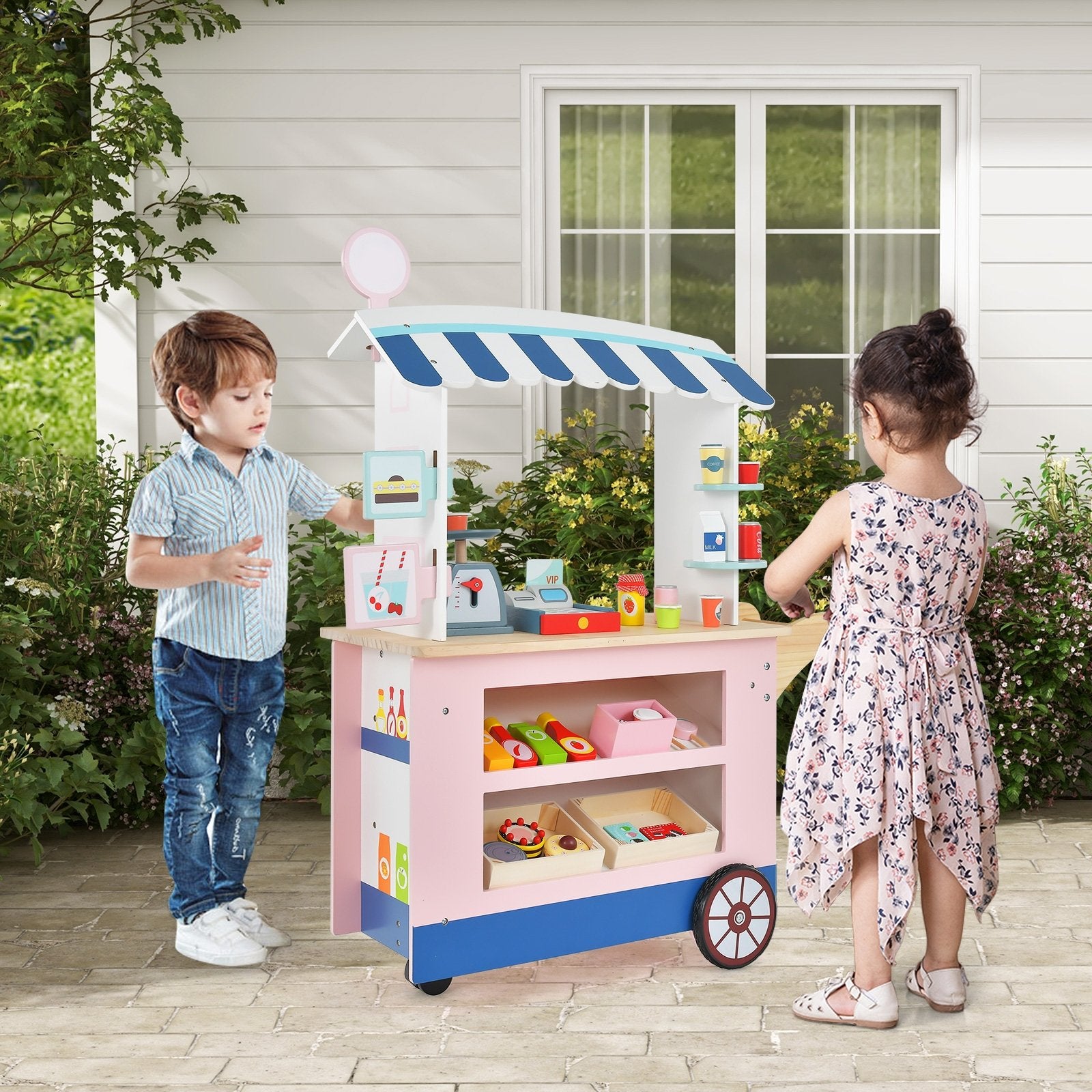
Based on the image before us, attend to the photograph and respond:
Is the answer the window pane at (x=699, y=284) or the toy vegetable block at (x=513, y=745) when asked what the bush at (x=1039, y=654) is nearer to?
the window pane at (x=699, y=284)

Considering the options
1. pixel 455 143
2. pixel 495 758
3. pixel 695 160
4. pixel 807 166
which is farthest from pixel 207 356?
pixel 807 166

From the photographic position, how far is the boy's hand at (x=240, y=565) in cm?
321

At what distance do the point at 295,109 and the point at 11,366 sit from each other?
7080 mm

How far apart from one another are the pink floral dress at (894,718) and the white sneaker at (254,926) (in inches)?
56.6

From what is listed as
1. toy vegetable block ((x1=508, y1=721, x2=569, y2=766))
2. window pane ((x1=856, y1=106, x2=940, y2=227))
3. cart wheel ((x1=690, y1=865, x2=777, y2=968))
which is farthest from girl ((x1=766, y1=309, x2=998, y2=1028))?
window pane ((x1=856, y1=106, x2=940, y2=227))

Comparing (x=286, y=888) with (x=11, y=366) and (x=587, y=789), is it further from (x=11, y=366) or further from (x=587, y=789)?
(x=11, y=366)

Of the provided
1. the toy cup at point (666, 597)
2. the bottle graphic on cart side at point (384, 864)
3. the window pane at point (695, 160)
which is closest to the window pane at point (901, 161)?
the window pane at point (695, 160)

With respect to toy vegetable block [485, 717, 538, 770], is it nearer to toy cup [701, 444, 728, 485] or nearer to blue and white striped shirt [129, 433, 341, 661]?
blue and white striped shirt [129, 433, 341, 661]

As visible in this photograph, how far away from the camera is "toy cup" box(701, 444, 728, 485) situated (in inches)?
139

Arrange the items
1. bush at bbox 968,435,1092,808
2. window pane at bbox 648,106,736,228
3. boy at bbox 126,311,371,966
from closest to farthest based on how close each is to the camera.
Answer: boy at bbox 126,311,371,966 < bush at bbox 968,435,1092,808 < window pane at bbox 648,106,736,228

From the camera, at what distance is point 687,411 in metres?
3.65

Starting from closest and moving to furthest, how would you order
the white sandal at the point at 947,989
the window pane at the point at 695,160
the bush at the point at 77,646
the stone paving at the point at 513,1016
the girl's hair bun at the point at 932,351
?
the stone paving at the point at 513,1016, the girl's hair bun at the point at 932,351, the white sandal at the point at 947,989, the bush at the point at 77,646, the window pane at the point at 695,160

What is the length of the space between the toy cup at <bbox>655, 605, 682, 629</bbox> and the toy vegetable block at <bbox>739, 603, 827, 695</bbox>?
0.85 ft

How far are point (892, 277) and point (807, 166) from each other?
601mm
